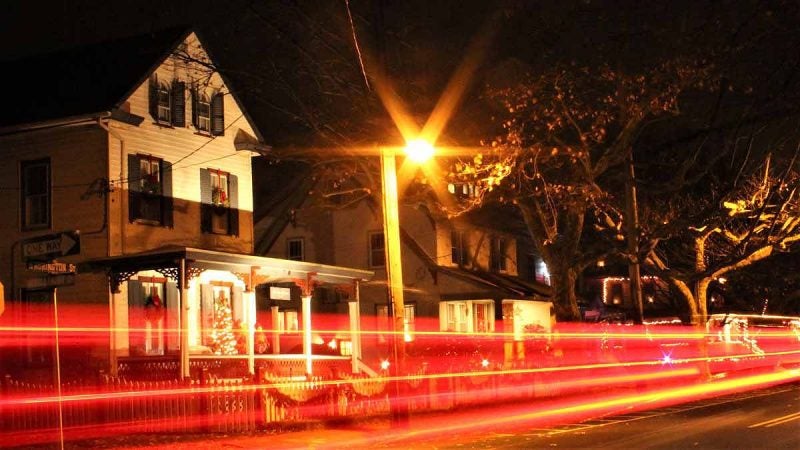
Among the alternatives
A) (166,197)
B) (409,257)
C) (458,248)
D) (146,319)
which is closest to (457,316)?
(409,257)

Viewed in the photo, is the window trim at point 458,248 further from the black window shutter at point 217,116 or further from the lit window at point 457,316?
the black window shutter at point 217,116

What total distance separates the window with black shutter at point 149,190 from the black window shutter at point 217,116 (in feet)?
7.60

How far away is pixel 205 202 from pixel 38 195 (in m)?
4.72

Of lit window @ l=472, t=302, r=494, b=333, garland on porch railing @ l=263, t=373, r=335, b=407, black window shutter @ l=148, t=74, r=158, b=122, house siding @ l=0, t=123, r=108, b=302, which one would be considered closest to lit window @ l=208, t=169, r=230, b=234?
black window shutter @ l=148, t=74, r=158, b=122

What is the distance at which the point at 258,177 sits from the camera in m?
41.7

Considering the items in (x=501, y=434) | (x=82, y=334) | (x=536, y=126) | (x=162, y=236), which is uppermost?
(x=536, y=126)

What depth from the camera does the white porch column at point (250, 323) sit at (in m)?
25.1

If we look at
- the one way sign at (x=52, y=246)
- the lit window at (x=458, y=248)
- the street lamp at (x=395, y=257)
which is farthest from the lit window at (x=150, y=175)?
the lit window at (x=458, y=248)

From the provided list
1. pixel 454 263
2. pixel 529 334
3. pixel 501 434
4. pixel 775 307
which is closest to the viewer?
pixel 501 434

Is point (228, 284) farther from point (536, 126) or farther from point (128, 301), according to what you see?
point (536, 126)

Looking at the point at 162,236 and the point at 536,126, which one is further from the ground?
the point at 536,126

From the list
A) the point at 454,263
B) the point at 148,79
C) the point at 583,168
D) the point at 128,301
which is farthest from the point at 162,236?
the point at 454,263

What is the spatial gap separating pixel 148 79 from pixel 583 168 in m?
12.1

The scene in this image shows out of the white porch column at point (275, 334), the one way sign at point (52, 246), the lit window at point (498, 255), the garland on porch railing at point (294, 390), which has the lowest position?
the garland on porch railing at point (294, 390)
